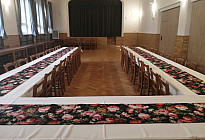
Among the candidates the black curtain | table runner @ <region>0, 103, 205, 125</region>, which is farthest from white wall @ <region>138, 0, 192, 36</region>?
table runner @ <region>0, 103, 205, 125</region>

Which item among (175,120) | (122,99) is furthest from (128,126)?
(122,99)

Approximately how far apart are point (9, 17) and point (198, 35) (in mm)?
7749

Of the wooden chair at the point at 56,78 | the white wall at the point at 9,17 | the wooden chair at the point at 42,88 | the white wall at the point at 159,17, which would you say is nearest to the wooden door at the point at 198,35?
the white wall at the point at 159,17

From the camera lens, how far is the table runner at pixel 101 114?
1.48 m

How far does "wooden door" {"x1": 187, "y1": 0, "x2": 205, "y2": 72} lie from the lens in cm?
500

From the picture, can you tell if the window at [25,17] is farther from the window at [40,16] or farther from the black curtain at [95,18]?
the black curtain at [95,18]

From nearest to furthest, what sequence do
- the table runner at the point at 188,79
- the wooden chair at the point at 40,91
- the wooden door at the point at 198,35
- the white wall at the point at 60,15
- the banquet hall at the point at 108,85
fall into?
the banquet hall at the point at 108,85, the wooden chair at the point at 40,91, the table runner at the point at 188,79, the wooden door at the point at 198,35, the white wall at the point at 60,15

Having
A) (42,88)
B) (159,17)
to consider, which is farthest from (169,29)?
(42,88)

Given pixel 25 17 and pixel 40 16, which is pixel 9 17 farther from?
pixel 40 16

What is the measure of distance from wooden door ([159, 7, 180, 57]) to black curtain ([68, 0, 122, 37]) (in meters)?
6.69

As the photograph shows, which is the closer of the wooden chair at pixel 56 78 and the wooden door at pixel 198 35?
the wooden chair at pixel 56 78

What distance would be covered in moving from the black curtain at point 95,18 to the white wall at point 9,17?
7007 mm

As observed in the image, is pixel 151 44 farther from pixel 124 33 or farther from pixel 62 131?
pixel 62 131

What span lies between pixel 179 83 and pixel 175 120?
131 cm
